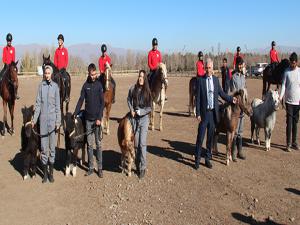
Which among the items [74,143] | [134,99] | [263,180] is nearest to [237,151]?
[263,180]

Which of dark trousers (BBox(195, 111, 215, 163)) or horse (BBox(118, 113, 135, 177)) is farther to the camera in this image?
dark trousers (BBox(195, 111, 215, 163))

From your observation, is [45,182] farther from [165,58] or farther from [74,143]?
[165,58]

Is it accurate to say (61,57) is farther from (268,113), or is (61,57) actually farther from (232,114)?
(268,113)

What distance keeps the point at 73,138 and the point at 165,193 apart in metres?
2.28

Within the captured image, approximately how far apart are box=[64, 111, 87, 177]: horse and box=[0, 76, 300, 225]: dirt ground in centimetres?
28

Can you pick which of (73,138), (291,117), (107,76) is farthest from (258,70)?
(73,138)

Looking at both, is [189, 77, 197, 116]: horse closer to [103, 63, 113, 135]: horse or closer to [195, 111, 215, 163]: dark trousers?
[103, 63, 113, 135]: horse

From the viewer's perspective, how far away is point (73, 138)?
8.85 m

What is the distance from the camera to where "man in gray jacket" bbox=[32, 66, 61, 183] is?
27.4 feet

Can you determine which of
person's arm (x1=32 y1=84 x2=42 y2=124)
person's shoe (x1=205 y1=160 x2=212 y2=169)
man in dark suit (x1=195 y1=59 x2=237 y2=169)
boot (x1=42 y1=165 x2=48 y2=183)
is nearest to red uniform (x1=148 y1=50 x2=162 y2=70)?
man in dark suit (x1=195 y1=59 x2=237 y2=169)

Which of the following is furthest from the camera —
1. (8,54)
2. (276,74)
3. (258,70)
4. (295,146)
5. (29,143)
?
(258,70)

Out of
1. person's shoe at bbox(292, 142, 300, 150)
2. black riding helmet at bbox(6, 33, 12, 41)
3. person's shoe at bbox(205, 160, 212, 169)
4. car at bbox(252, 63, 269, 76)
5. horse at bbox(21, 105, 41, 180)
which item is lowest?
person's shoe at bbox(205, 160, 212, 169)

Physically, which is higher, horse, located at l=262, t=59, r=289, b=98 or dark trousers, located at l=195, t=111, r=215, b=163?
horse, located at l=262, t=59, r=289, b=98

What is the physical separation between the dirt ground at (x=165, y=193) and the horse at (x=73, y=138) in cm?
28
